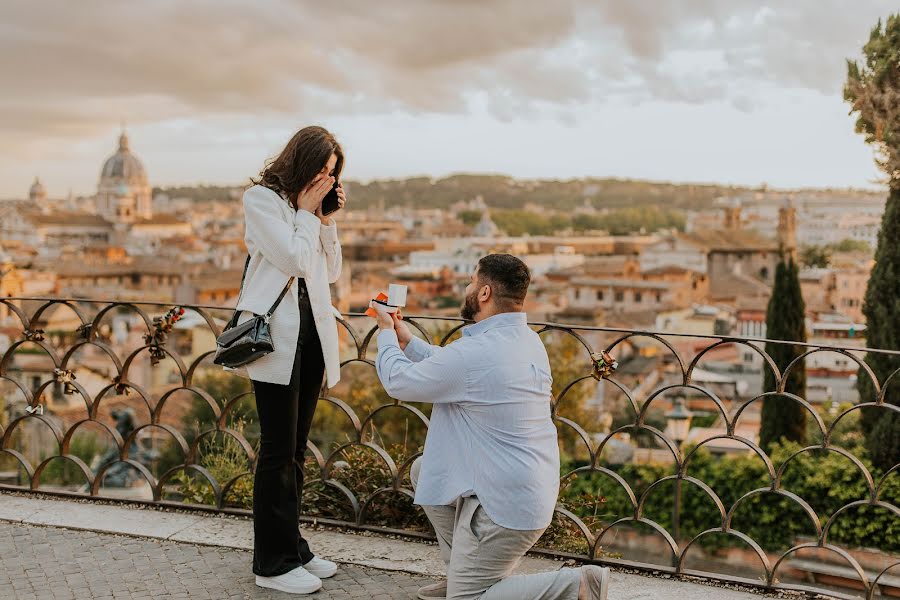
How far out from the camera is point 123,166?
397 feet

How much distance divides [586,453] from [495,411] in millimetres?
17165

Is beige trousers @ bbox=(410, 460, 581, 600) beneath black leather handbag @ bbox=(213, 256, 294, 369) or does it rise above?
beneath

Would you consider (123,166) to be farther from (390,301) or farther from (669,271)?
(390,301)

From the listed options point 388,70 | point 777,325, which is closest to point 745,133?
point 388,70

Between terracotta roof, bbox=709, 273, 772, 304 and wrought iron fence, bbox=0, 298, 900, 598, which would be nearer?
wrought iron fence, bbox=0, 298, 900, 598

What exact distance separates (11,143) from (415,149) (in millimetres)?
38569

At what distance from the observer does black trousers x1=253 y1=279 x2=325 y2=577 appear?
2469 millimetres

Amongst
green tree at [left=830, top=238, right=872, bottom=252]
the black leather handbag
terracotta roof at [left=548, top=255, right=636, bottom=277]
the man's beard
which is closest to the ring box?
the man's beard

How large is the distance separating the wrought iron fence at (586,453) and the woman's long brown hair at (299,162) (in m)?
0.49

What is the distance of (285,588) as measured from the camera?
252 cm

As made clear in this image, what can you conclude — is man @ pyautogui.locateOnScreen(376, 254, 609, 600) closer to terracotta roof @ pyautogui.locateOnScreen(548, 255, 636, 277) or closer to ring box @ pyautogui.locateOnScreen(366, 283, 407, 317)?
ring box @ pyautogui.locateOnScreen(366, 283, 407, 317)

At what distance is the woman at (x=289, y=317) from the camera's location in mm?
2377

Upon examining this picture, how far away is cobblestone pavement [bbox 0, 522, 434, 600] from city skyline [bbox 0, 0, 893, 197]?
50.8 meters

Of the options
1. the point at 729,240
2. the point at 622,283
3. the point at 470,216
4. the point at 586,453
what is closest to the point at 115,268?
the point at 622,283
